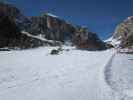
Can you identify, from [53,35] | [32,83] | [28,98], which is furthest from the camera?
[53,35]

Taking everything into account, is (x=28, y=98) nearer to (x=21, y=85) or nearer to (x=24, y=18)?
(x=21, y=85)

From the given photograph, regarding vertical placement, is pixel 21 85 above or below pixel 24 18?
below

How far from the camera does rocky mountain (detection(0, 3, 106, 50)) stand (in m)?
60.6

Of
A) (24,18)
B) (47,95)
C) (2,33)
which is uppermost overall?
(24,18)

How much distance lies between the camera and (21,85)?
786 cm

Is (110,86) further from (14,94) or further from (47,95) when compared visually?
(14,94)

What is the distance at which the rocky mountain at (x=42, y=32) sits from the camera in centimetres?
6062

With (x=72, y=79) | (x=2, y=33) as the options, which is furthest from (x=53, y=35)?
(x=72, y=79)

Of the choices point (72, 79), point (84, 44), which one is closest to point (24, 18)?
point (84, 44)

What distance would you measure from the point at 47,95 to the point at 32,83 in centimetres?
176

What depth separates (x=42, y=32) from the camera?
11375 centimetres

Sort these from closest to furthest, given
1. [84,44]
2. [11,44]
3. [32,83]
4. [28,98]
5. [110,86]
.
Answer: [28,98] → [110,86] → [32,83] → [11,44] → [84,44]

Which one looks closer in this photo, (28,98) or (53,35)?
(28,98)

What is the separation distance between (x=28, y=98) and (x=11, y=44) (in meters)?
51.3
